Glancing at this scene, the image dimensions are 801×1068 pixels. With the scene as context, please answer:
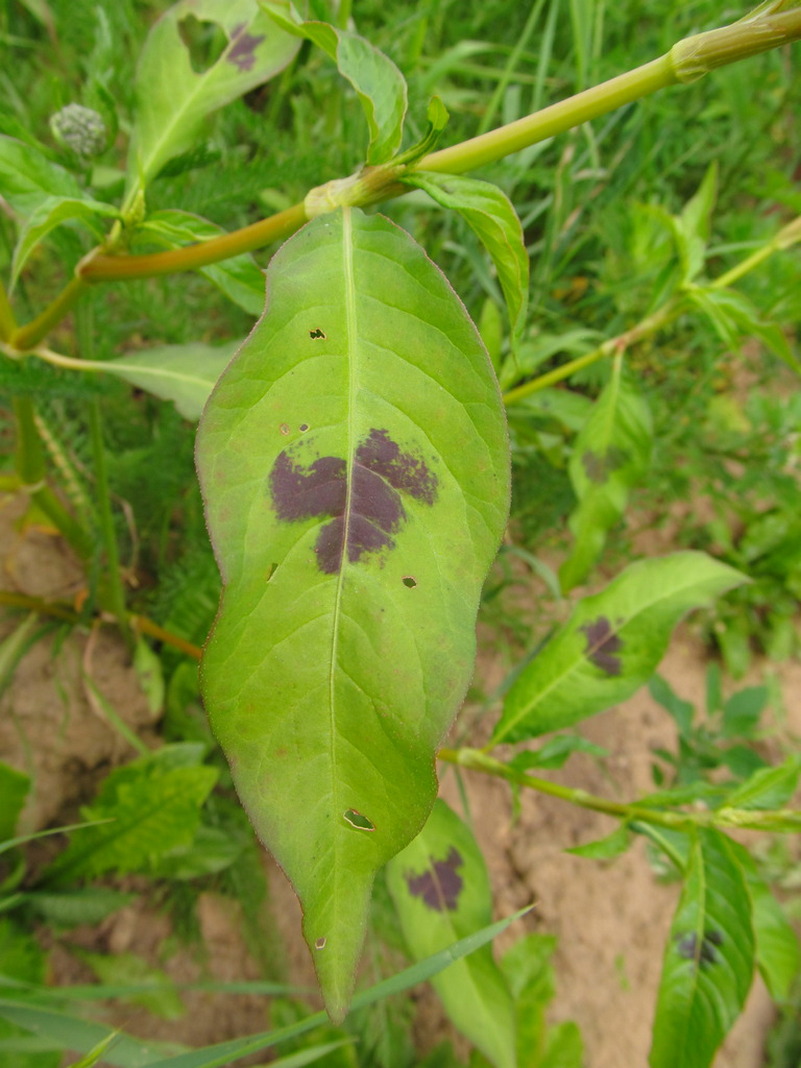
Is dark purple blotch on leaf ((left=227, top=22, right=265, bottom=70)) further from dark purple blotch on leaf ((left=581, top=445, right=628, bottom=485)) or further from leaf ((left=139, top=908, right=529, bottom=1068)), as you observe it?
leaf ((left=139, top=908, right=529, bottom=1068))

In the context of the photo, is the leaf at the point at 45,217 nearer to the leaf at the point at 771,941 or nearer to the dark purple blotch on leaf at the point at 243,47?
the dark purple blotch on leaf at the point at 243,47

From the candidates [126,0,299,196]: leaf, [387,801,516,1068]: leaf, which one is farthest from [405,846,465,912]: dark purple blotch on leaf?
[126,0,299,196]: leaf

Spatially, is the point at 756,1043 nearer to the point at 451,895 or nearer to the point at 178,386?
the point at 451,895

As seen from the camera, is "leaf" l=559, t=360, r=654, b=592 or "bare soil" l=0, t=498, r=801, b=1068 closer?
"leaf" l=559, t=360, r=654, b=592

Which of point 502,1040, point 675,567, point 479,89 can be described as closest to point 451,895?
point 502,1040

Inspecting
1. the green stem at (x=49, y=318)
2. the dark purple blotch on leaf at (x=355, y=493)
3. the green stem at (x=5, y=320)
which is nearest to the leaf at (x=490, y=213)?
the dark purple blotch on leaf at (x=355, y=493)

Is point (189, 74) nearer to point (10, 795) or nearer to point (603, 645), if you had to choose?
point (603, 645)

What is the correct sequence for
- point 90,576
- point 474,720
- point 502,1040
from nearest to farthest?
point 502,1040
point 90,576
point 474,720
